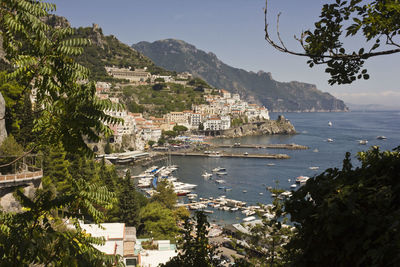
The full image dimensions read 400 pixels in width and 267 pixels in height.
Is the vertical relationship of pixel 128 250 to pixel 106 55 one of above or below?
below

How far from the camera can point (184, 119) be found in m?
85.6

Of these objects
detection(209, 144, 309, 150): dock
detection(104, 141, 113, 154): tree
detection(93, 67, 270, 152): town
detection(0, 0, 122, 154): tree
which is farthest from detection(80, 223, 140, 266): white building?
detection(209, 144, 309, 150): dock

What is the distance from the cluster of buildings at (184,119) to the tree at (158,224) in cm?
3497

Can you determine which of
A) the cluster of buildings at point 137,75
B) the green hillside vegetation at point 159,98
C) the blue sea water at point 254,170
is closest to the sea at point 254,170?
the blue sea water at point 254,170

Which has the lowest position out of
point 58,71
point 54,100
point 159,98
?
point 54,100

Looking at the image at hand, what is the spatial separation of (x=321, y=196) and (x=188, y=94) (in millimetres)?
102363

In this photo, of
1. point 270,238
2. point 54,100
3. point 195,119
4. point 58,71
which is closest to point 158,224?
point 270,238

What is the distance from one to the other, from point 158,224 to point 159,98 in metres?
76.4

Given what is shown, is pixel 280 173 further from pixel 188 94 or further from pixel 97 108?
pixel 188 94

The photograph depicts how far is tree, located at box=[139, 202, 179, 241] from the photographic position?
20.1 meters

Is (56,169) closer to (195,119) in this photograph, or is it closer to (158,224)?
(158,224)

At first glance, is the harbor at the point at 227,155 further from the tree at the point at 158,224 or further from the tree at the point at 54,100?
the tree at the point at 54,100

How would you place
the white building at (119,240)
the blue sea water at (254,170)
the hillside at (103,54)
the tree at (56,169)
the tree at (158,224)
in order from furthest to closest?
the hillside at (103,54)
the blue sea water at (254,170)
the tree at (158,224)
the tree at (56,169)
the white building at (119,240)

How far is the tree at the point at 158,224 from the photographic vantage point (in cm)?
2009
